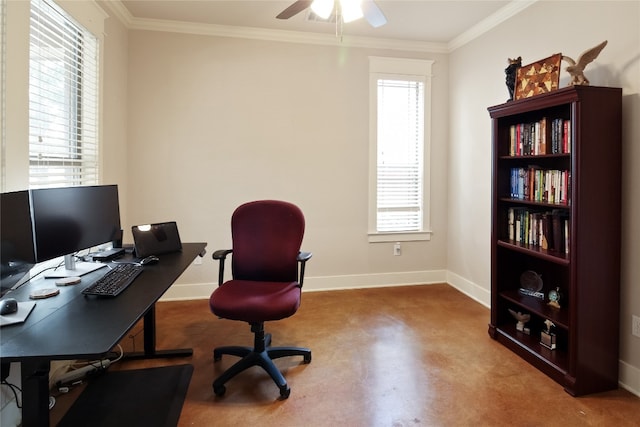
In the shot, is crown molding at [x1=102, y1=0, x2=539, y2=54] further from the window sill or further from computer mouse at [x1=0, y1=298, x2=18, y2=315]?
computer mouse at [x1=0, y1=298, x2=18, y2=315]

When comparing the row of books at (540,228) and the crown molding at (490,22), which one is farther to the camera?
the crown molding at (490,22)

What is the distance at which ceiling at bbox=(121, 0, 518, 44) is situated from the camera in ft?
10.0

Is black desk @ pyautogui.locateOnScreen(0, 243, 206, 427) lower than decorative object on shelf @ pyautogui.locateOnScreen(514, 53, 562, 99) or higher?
lower

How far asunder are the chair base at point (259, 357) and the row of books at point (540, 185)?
1865mm

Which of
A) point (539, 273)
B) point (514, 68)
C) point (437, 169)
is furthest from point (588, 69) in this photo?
point (437, 169)

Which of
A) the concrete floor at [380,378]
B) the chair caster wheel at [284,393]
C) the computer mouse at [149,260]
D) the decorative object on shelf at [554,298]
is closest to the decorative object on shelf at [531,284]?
the decorative object on shelf at [554,298]

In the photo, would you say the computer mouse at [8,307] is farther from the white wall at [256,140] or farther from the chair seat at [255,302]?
the white wall at [256,140]

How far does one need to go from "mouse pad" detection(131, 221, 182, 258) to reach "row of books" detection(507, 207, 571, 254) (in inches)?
95.9

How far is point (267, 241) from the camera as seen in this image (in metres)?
2.48

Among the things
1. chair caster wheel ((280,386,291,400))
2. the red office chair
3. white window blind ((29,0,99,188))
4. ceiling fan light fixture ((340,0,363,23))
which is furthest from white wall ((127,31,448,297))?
chair caster wheel ((280,386,291,400))

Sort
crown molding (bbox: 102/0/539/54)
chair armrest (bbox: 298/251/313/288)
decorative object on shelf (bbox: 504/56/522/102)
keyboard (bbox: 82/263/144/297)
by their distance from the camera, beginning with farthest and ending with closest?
crown molding (bbox: 102/0/539/54), decorative object on shelf (bbox: 504/56/522/102), chair armrest (bbox: 298/251/313/288), keyboard (bbox: 82/263/144/297)

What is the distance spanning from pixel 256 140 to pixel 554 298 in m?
2.87

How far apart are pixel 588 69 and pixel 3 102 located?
10.9 ft

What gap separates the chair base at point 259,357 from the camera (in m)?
2.06
